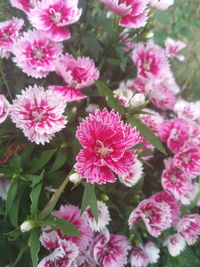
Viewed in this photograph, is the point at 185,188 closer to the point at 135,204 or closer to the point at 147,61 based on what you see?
the point at 135,204

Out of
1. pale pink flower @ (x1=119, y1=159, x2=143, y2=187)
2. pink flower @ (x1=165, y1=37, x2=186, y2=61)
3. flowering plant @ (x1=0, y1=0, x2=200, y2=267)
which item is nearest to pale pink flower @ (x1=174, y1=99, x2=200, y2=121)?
flowering plant @ (x1=0, y1=0, x2=200, y2=267)

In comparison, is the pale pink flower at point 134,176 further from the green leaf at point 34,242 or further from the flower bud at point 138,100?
the green leaf at point 34,242

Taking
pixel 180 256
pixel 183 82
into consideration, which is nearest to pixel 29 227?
pixel 180 256

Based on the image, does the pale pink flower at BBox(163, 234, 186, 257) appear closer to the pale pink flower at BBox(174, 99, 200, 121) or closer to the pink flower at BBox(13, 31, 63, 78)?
the pale pink flower at BBox(174, 99, 200, 121)

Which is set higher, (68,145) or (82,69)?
(82,69)

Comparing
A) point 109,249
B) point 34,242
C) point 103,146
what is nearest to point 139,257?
point 109,249

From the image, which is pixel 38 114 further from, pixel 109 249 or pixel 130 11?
pixel 109 249
